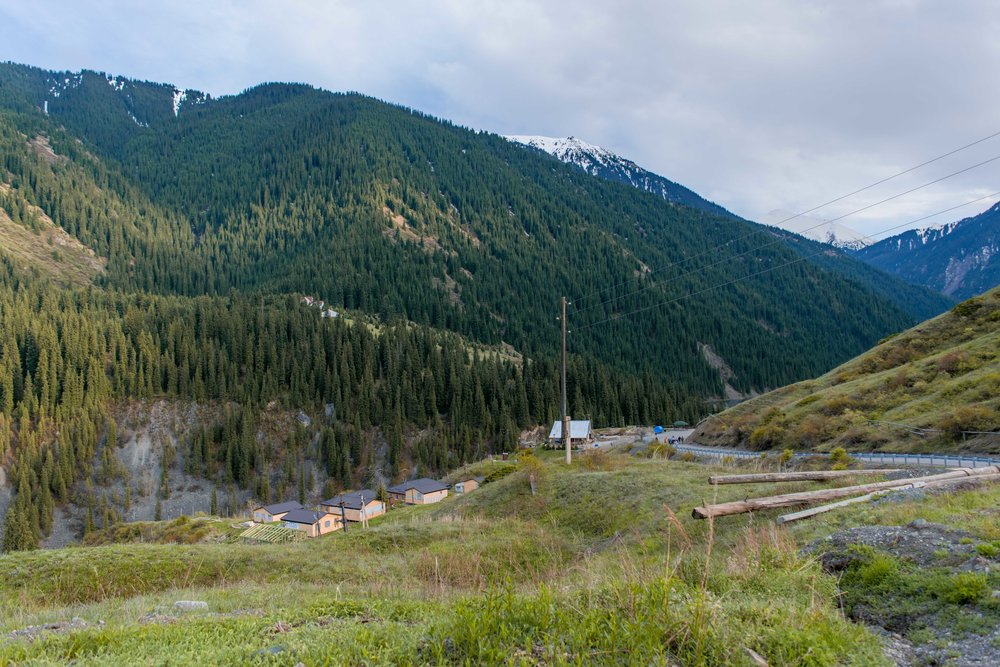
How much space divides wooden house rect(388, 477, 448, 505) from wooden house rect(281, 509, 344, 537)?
25.4 ft

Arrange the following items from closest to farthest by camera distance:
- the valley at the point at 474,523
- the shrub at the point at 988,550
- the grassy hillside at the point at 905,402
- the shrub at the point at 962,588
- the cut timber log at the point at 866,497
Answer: the valley at the point at 474,523, the shrub at the point at 962,588, the shrub at the point at 988,550, the cut timber log at the point at 866,497, the grassy hillside at the point at 905,402

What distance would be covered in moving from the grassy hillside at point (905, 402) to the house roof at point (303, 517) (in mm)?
41555

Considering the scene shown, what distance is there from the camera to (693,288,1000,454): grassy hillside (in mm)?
23656

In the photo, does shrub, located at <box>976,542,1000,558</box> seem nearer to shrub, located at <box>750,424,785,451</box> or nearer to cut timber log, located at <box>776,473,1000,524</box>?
cut timber log, located at <box>776,473,1000,524</box>

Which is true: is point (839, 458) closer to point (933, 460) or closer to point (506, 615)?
point (933, 460)

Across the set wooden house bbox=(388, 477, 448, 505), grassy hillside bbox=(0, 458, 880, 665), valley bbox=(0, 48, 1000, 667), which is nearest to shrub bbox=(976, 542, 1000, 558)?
valley bbox=(0, 48, 1000, 667)

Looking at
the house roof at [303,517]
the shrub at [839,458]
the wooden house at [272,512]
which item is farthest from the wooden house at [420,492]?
the shrub at [839,458]

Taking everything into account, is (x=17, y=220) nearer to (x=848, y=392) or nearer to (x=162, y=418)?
(x=162, y=418)

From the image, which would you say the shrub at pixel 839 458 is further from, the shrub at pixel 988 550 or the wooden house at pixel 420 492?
the wooden house at pixel 420 492

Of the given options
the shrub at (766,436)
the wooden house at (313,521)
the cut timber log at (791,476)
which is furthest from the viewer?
the wooden house at (313,521)

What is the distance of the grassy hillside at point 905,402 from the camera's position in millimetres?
23656

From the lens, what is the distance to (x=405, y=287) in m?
190

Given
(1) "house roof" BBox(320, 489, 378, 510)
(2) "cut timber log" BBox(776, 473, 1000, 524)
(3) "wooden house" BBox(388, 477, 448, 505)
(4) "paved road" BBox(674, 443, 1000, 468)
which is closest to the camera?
(2) "cut timber log" BBox(776, 473, 1000, 524)

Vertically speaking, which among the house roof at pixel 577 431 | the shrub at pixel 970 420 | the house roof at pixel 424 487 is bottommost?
the house roof at pixel 424 487
